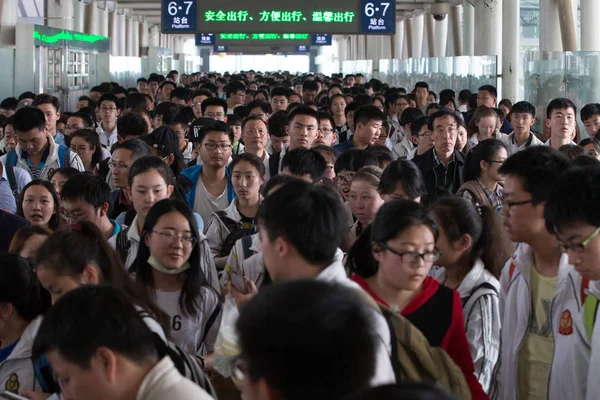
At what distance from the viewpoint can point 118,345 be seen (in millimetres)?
2619

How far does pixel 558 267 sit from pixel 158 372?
1.90 meters

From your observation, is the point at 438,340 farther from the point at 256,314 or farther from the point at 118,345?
the point at 256,314

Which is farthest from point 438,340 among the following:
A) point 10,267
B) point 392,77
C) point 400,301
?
point 392,77

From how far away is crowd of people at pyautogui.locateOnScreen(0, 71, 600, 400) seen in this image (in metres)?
2.10

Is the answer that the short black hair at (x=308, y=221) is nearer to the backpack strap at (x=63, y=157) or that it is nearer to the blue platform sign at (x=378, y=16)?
the backpack strap at (x=63, y=157)

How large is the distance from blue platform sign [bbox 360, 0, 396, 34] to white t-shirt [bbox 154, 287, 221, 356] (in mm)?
17022

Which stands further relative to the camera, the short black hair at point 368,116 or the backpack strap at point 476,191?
the short black hair at point 368,116

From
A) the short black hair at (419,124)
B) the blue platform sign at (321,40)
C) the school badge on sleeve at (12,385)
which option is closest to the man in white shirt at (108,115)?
the short black hair at (419,124)

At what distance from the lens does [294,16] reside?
21297 millimetres

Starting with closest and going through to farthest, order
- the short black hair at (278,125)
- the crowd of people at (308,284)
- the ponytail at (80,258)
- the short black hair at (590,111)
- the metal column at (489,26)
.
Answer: the crowd of people at (308,284), the ponytail at (80,258), the short black hair at (278,125), the short black hair at (590,111), the metal column at (489,26)

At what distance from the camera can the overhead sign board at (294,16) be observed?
21.0 m

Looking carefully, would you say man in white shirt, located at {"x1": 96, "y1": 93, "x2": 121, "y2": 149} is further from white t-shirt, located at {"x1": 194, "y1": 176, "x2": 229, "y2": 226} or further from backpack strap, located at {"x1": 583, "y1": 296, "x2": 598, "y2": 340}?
backpack strap, located at {"x1": 583, "y1": 296, "x2": 598, "y2": 340}

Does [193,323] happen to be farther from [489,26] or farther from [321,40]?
[321,40]

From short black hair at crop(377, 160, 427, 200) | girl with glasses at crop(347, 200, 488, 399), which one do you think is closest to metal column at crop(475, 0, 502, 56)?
short black hair at crop(377, 160, 427, 200)
